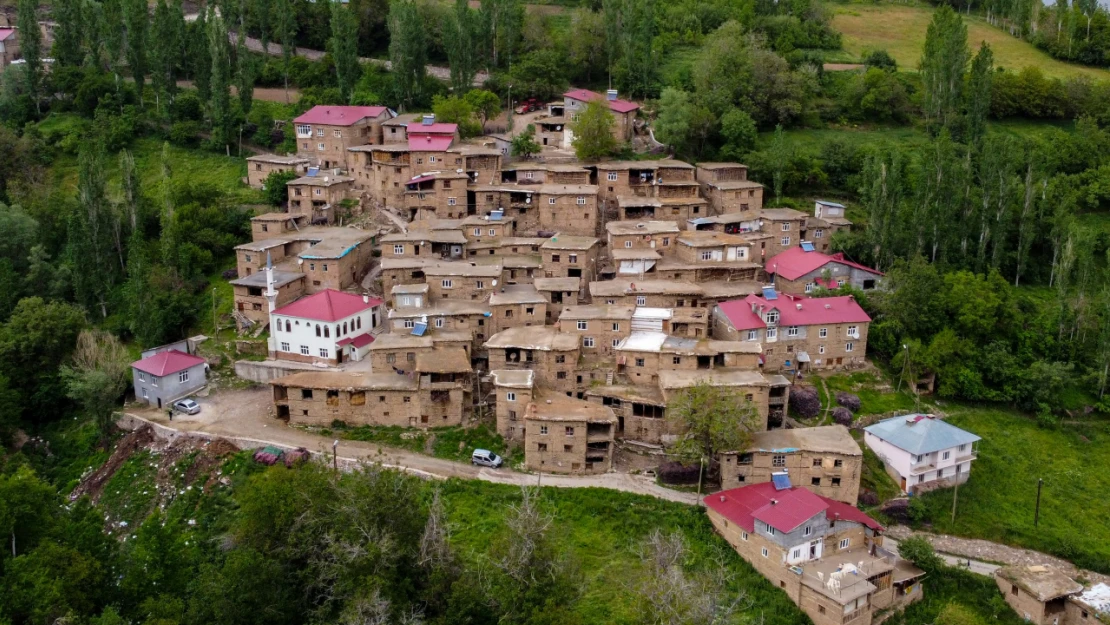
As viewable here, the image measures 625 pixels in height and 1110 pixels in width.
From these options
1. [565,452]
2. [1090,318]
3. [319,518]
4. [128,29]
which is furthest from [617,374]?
[128,29]

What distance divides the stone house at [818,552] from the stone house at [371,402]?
466 inches

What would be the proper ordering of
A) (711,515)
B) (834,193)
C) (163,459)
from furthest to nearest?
1. (834,193)
2. (163,459)
3. (711,515)

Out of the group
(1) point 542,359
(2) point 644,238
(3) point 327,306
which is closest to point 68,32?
(3) point 327,306

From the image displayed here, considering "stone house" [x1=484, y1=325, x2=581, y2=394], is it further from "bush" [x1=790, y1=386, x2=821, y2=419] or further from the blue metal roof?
the blue metal roof

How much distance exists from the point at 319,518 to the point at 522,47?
5076 cm

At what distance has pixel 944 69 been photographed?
6638 cm

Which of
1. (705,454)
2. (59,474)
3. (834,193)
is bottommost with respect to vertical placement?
(59,474)

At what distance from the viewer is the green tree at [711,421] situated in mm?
39219

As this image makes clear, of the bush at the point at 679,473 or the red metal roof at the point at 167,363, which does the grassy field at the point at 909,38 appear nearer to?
the bush at the point at 679,473

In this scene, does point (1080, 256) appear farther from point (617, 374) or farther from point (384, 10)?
point (384, 10)

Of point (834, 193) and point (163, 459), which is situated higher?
point (834, 193)

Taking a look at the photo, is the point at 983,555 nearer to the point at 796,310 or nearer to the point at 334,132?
the point at 796,310

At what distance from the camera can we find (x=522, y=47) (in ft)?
248

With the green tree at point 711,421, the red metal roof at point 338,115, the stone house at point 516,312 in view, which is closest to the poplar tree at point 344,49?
the red metal roof at point 338,115
